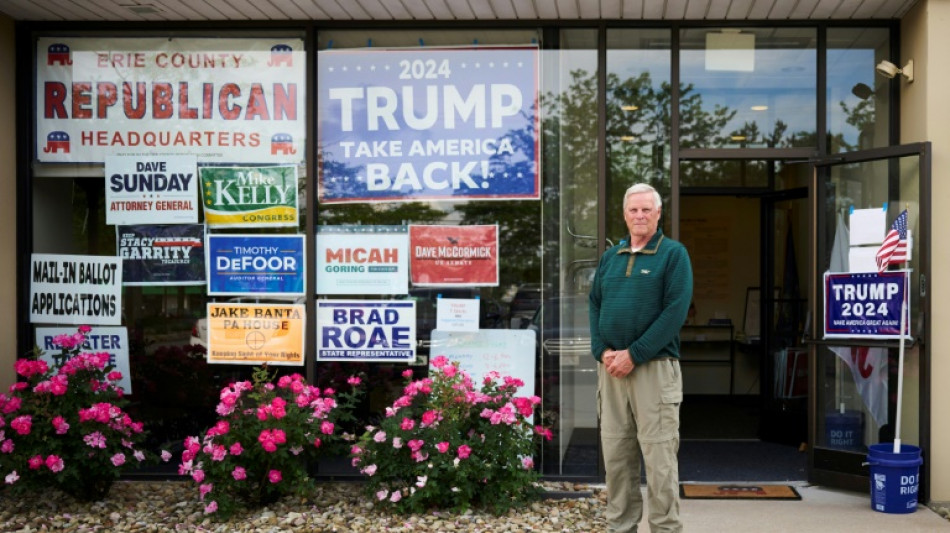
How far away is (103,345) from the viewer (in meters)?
6.26

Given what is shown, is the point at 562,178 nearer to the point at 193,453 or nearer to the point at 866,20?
the point at 866,20

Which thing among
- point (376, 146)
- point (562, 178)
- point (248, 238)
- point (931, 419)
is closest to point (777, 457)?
point (931, 419)

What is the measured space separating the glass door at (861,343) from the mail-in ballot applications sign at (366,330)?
2749 mm

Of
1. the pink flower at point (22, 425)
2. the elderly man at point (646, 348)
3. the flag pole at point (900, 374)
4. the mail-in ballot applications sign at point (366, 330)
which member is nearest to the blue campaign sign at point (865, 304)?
the flag pole at point (900, 374)

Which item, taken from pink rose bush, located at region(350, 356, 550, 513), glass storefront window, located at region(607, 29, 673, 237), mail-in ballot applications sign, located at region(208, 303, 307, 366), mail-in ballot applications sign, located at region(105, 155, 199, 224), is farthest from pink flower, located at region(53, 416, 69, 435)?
glass storefront window, located at region(607, 29, 673, 237)

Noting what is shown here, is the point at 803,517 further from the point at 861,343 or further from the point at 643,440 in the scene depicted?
the point at 643,440

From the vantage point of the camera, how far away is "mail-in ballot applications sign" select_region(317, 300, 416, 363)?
6113mm

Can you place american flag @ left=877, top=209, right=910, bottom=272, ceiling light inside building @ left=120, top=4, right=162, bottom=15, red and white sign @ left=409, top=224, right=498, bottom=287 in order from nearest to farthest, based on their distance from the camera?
american flag @ left=877, top=209, right=910, bottom=272 → ceiling light inside building @ left=120, top=4, right=162, bottom=15 → red and white sign @ left=409, top=224, right=498, bottom=287

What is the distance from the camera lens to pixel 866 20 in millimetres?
6074

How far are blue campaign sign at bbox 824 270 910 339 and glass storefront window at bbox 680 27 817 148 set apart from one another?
3.34 ft

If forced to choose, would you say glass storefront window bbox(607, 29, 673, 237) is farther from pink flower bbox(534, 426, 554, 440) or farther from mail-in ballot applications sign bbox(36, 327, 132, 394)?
mail-in ballot applications sign bbox(36, 327, 132, 394)

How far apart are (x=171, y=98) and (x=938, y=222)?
5.13 m

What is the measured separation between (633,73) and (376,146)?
1.83m

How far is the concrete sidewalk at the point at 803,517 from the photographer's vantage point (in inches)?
201
